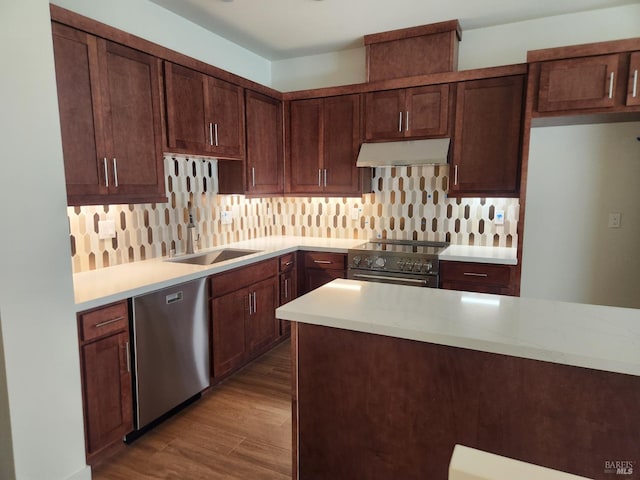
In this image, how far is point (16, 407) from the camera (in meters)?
1.64

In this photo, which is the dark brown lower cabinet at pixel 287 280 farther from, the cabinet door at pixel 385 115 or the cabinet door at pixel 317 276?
the cabinet door at pixel 385 115

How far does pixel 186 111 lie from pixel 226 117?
1.37ft

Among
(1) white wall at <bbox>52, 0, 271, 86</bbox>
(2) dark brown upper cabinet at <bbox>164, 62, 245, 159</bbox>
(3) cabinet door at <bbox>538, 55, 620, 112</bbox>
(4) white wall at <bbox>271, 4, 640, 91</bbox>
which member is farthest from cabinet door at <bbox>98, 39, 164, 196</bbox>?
(3) cabinet door at <bbox>538, 55, 620, 112</bbox>

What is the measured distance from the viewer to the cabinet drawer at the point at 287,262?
3436 millimetres

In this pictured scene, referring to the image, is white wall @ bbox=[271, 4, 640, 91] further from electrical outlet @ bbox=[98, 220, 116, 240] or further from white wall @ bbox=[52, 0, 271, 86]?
electrical outlet @ bbox=[98, 220, 116, 240]

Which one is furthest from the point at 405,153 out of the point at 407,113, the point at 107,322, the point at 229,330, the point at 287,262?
the point at 107,322

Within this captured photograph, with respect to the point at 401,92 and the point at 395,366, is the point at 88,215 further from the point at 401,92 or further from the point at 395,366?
the point at 401,92

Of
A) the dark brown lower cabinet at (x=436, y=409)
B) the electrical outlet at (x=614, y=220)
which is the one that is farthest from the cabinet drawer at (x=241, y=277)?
the electrical outlet at (x=614, y=220)

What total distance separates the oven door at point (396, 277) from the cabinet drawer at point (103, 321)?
1841 millimetres

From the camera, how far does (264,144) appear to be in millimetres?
3607

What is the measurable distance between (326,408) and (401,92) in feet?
9.02

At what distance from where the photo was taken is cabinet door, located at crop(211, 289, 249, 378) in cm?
274

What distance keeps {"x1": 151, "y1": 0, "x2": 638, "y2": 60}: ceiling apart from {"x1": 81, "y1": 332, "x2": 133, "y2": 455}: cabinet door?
2.38m

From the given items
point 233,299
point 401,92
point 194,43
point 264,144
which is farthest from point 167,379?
point 401,92
